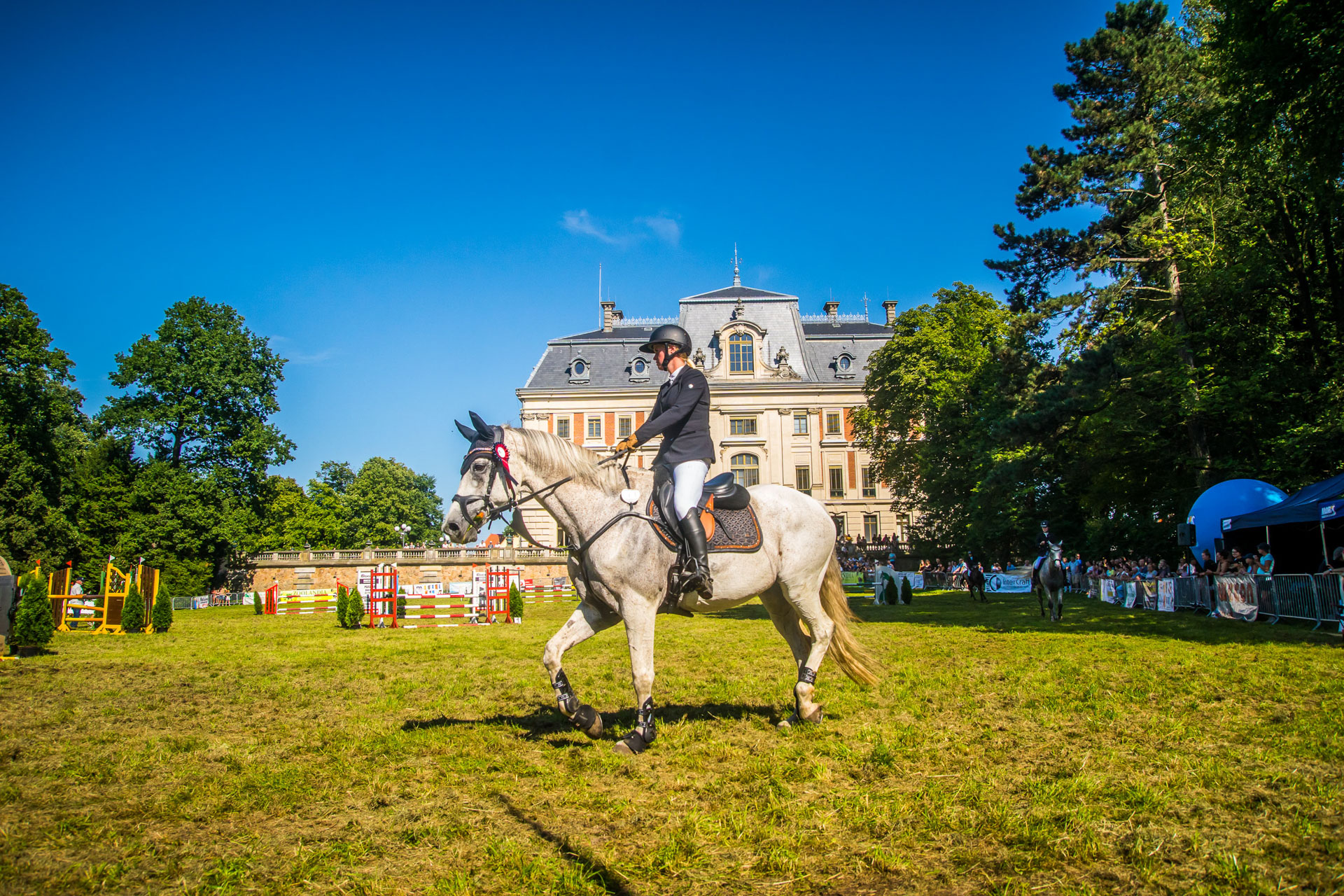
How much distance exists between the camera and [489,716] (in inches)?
312

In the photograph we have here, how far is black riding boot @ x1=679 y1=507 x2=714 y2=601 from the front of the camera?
268 inches

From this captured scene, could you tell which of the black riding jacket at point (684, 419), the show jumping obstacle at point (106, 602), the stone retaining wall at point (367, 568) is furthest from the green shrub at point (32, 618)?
the stone retaining wall at point (367, 568)

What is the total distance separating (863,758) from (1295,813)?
247cm

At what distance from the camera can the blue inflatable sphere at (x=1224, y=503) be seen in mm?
21547

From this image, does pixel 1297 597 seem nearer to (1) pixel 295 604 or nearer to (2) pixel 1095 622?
(2) pixel 1095 622

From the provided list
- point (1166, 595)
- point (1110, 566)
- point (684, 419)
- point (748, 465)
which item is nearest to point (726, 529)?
point (684, 419)

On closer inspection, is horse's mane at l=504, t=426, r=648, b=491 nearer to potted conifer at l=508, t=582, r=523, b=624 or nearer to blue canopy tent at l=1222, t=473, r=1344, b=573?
blue canopy tent at l=1222, t=473, r=1344, b=573

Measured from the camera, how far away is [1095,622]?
62.8 feet

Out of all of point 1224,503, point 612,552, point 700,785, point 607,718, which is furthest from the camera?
point 1224,503

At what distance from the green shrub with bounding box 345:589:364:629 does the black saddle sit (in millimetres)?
19115

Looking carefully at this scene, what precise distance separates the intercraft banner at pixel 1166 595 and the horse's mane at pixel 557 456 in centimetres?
2163

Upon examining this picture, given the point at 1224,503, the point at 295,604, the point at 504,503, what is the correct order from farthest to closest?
1. the point at 295,604
2. the point at 1224,503
3. the point at 504,503

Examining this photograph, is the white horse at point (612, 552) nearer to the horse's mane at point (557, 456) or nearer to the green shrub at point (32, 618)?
the horse's mane at point (557, 456)

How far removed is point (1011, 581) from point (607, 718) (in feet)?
112
